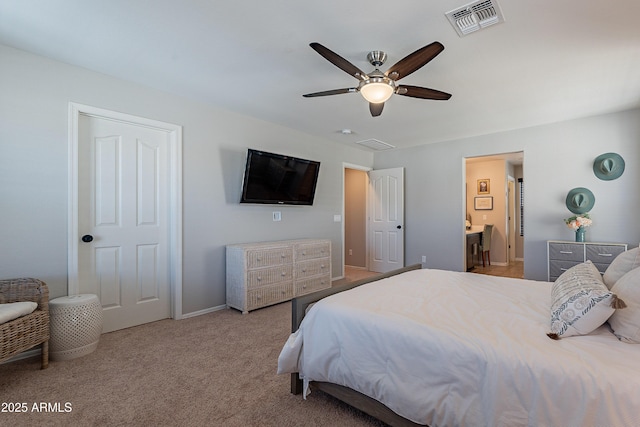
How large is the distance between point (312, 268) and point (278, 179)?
1283 millimetres

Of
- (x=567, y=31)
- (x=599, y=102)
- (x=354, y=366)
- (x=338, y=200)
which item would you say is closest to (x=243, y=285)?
(x=354, y=366)

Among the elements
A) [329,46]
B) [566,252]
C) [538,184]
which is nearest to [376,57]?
[329,46]

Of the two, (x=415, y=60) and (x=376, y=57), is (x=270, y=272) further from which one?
(x=415, y=60)

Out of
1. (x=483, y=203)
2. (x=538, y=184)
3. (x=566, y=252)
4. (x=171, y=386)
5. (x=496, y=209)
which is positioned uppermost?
(x=538, y=184)

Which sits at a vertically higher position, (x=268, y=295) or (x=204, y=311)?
(x=268, y=295)

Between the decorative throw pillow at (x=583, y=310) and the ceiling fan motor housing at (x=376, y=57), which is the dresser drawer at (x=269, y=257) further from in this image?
the decorative throw pillow at (x=583, y=310)

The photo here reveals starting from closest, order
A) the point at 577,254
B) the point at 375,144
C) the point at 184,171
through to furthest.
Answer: the point at 184,171
the point at 577,254
the point at 375,144

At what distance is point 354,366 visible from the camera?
62.8 inches

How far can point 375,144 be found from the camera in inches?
215

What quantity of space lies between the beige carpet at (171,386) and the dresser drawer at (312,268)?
121cm

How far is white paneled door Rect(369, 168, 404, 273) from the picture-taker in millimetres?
5680

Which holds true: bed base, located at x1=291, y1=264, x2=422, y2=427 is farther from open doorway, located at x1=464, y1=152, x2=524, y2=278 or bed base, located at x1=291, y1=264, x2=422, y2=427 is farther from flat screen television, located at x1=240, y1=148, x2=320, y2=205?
open doorway, located at x1=464, y1=152, x2=524, y2=278

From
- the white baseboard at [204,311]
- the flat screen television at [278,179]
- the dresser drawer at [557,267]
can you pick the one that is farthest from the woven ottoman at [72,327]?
the dresser drawer at [557,267]

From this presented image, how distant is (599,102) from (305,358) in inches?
167
